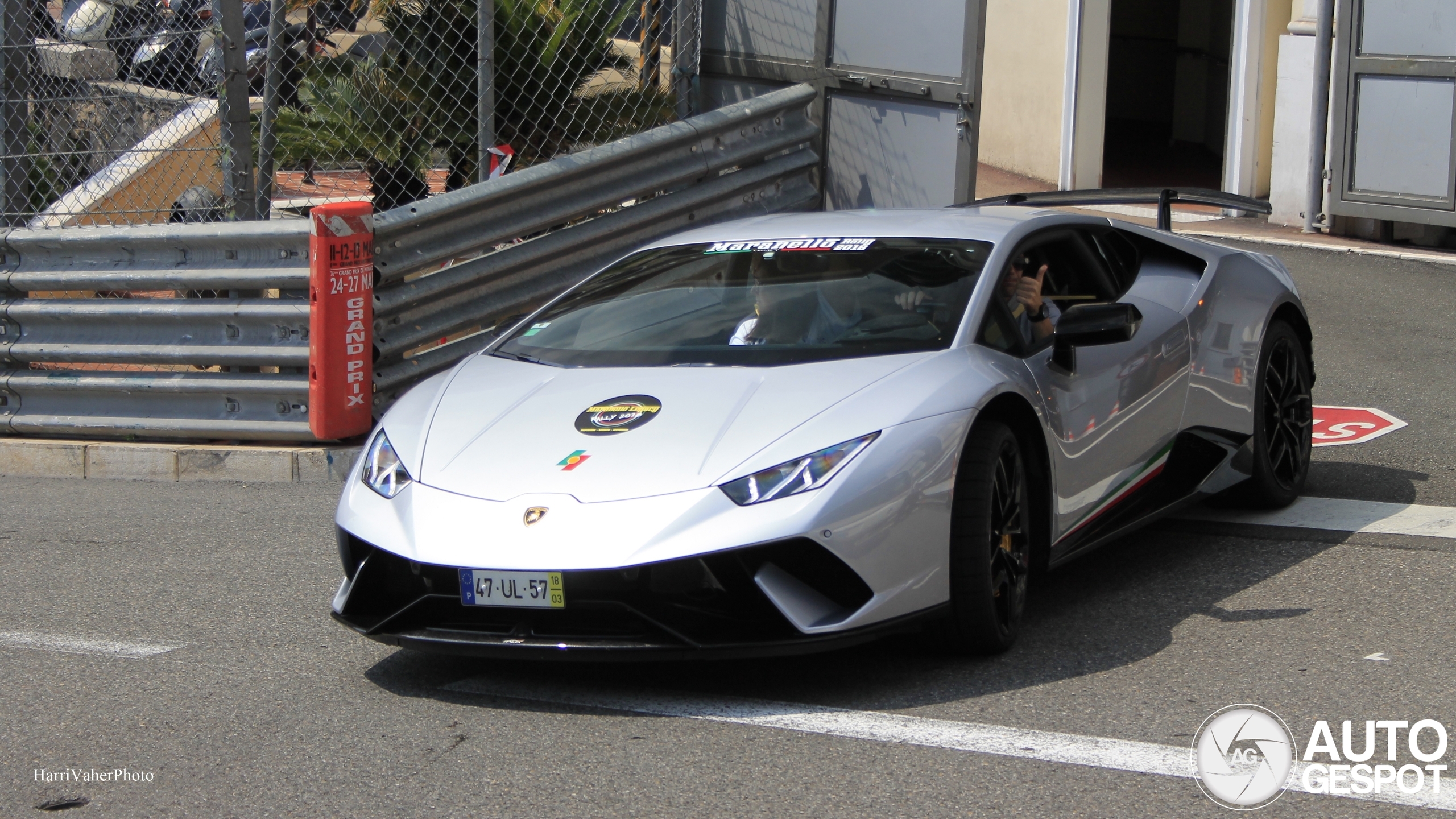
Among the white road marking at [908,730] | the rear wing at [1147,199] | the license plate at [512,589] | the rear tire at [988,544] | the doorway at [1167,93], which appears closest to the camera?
the white road marking at [908,730]

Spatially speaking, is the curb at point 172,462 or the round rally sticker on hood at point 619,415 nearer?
the round rally sticker on hood at point 619,415

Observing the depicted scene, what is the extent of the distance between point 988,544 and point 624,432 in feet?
3.37

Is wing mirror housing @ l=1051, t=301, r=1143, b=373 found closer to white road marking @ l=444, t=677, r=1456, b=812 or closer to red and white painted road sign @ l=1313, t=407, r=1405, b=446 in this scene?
white road marking @ l=444, t=677, r=1456, b=812

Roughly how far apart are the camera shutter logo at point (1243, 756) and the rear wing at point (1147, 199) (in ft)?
9.70

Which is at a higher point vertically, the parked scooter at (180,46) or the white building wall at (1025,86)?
the white building wall at (1025,86)

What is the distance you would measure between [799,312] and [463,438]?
1.13 metres

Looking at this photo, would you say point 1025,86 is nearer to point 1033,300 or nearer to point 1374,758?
point 1033,300

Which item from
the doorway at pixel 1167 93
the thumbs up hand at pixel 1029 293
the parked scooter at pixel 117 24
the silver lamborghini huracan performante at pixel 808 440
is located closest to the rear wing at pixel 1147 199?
the silver lamborghini huracan performante at pixel 808 440

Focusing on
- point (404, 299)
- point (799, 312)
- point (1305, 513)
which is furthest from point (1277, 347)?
point (404, 299)

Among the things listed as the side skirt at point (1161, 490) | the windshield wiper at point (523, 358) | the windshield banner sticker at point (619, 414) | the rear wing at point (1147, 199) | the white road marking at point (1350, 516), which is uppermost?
the rear wing at point (1147, 199)

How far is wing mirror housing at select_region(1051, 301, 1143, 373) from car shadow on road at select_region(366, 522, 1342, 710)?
0.84m

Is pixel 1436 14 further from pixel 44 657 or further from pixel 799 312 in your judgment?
pixel 44 657

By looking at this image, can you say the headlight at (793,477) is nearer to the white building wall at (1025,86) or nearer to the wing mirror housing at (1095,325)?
the wing mirror housing at (1095,325)

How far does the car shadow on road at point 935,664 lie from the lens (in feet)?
13.5
